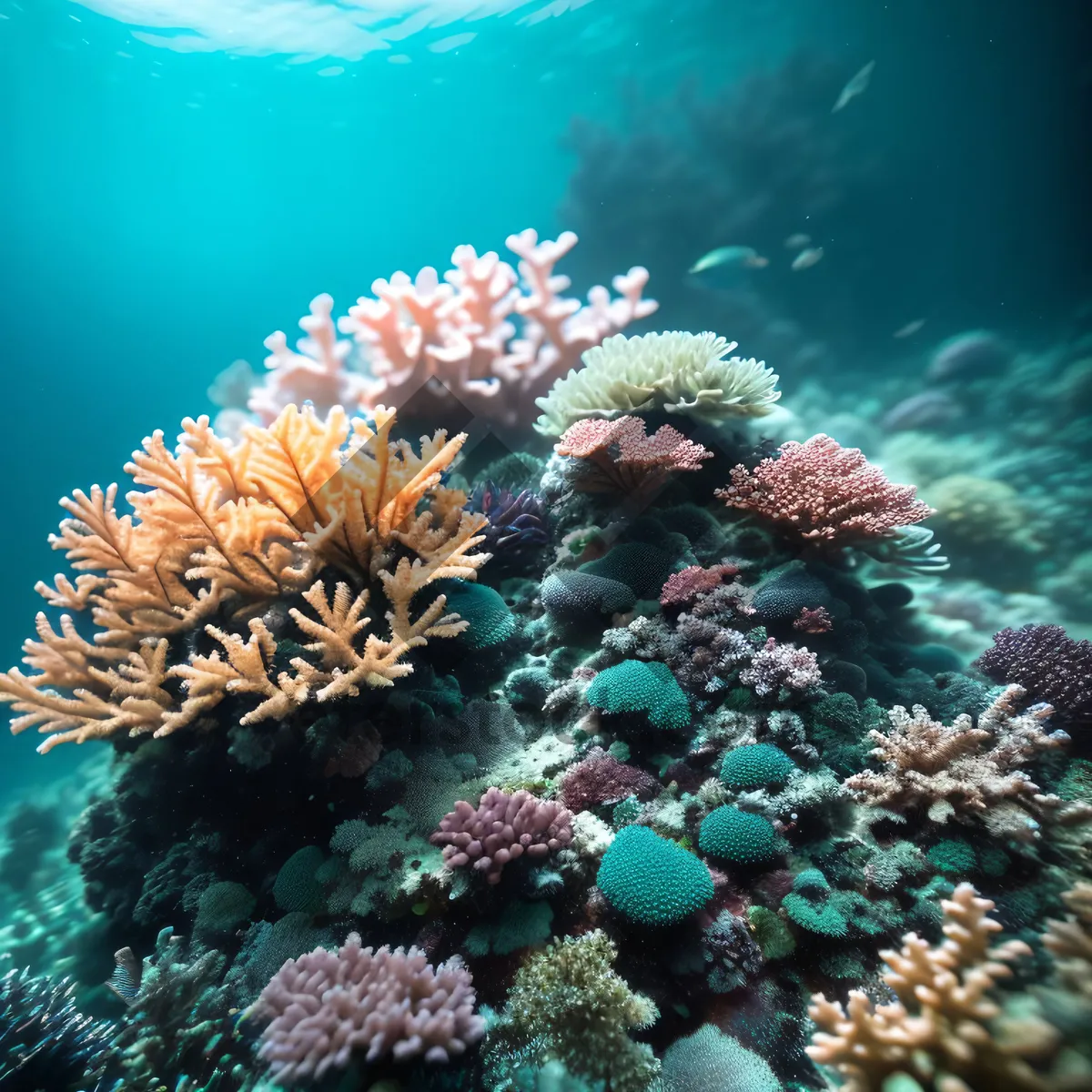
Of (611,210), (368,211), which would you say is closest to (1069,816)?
(611,210)

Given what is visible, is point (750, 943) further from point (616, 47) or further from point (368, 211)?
point (368, 211)

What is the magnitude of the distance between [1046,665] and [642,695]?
2.43 meters

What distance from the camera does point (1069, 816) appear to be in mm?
1964

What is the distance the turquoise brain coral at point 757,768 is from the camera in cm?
233

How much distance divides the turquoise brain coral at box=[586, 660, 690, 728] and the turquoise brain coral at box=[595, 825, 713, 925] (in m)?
0.60

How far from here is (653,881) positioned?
6.42ft

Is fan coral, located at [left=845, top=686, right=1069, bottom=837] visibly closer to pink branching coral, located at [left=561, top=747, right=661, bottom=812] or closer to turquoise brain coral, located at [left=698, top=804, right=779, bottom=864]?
turquoise brain coral, located at [left=698, top=804, right=779, bottom=864]

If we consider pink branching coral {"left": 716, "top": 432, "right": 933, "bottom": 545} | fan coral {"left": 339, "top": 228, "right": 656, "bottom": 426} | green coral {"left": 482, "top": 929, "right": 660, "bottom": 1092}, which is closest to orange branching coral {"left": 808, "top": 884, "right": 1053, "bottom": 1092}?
green coral {"left": 482, "top": 929, "right": 660, "bottom": 1092}

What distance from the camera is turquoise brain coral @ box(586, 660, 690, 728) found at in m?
2.59

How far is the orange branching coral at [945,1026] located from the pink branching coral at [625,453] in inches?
96.1

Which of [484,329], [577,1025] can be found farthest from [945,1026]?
[484,329]

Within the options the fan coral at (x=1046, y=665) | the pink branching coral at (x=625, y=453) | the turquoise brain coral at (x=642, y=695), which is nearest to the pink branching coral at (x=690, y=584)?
the turquoise brain coral at (x=642, y=695)

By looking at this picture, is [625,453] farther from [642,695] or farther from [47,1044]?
[47,1044]

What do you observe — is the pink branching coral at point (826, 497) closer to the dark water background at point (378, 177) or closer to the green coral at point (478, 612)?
the green coral at point (478, 612)
